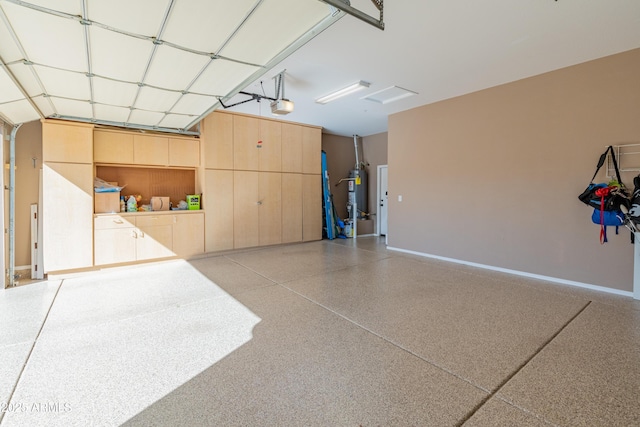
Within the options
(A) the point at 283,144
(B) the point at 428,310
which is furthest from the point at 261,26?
(A) the point at 283,144

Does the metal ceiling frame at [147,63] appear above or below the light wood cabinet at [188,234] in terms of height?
above

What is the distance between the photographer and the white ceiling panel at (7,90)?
9.42 ft

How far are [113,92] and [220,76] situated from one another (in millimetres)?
1485

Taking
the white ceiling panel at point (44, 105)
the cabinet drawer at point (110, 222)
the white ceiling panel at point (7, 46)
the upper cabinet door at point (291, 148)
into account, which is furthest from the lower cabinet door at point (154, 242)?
the white ceiling panel at point (7, 46)

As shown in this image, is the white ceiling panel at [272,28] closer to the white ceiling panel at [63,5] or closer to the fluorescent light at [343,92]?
the white ceiling panel at [63,5]

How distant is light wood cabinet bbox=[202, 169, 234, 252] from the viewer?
19.3 ft

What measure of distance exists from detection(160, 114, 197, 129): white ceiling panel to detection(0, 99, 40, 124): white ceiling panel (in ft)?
5.28

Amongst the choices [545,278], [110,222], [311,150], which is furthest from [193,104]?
[545,278]

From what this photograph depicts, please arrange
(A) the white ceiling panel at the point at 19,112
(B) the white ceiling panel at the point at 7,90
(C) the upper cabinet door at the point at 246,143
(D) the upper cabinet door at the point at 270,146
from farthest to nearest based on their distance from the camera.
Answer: (D) the upper cabinet door at the point at 270,146
(C) the upper cabinet door at the point at 246,143
(A) the white ceiling panel at the point at 19,112
(B) the white ceiling panel at the point at 7,90

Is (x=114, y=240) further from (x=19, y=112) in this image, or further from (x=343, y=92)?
(x=343, y=92)

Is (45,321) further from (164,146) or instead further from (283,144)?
(283,144)

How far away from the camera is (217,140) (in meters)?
5.93

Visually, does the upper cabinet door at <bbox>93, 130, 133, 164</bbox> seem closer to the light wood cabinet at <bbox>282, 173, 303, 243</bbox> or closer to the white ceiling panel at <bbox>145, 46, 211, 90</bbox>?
the white ceiling panel at <bbox>145, 46, 211, 90</bbox>

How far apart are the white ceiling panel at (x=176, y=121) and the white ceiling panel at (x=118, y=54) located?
5.00ft
